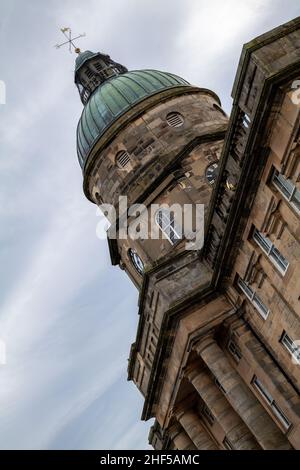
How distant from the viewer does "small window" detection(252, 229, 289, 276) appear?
59.7 ft

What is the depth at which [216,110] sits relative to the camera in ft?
103

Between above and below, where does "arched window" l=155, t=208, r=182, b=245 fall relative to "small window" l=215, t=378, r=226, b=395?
above

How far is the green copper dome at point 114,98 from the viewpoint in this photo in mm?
31109

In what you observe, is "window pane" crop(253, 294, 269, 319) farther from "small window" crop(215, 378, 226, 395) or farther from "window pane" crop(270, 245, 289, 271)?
"small window" crop(215, 378, 226, 395)

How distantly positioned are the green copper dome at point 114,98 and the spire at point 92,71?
2348mm

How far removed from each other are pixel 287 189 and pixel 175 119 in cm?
1349

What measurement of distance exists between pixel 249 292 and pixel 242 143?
5.81 metres

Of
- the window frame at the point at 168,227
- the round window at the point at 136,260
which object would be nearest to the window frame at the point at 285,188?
the window frame at the point at 168,227

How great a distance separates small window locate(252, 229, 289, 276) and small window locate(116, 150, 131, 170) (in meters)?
11.4

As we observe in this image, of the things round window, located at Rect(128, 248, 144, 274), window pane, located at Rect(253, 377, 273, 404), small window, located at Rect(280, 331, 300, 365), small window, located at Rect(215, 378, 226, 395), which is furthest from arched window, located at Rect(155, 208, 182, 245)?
small window, located at Rect(280, 331, 300, 365)

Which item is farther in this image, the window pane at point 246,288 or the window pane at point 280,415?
the window pane at point 246,288

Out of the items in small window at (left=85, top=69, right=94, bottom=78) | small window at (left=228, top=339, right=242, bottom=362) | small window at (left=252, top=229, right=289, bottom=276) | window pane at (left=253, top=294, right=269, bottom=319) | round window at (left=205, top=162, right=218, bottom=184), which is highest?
small window at (left=85, top=69, right=94, bottom=78)

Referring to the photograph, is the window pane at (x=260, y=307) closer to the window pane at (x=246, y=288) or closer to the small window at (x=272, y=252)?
the window pane at (x=246, y=288)
